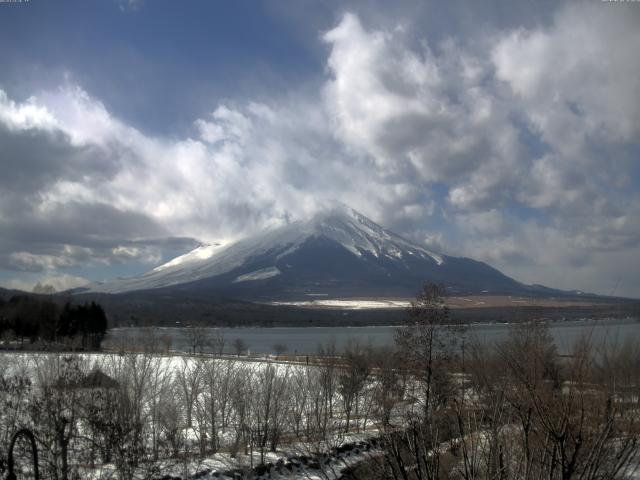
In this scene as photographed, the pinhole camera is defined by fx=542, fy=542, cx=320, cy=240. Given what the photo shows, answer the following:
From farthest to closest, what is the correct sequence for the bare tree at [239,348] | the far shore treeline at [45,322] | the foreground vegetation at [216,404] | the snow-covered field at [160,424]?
1. the bare tree at [239,348]
2. the far shore treeline at [45,322]
3. the snow-covered field at [160,424]
4. the foreground vegetation at [216,404]

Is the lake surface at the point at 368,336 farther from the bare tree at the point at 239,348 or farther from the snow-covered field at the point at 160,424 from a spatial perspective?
the snow-covered field at the point at 160,424

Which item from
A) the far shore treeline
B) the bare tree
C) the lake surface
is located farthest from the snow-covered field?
the far shore treeline

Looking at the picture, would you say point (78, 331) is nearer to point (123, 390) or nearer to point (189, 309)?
point (123, 390)

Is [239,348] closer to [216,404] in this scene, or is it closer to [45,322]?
[45,322]

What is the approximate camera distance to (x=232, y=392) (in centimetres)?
3070

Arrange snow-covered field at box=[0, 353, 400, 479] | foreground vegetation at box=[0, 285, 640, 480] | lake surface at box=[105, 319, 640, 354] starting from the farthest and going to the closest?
1. snow-covered field at box=[0, 353, 400, 479]
2. foreground vegetation at box=[0, 285, 640, 480]
3. lake surface at box=[105, 319, 640, 354]

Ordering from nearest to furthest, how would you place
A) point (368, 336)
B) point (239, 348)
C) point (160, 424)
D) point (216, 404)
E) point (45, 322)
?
1. point (160, 424)
2. point (216, 404)
3. point (45, 322)
4. point (239, 348)
5. point (368, 336)

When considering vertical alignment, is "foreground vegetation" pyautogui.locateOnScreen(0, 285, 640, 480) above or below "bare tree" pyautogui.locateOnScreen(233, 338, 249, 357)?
above

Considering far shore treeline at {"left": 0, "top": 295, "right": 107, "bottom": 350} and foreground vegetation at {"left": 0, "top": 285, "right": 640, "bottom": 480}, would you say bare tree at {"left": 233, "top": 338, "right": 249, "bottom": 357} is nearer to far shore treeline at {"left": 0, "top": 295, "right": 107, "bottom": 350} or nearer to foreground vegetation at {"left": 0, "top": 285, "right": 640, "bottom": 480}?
far shore treeline at {"left": 0, "top": 295, "right": 107, "bottom": 350}

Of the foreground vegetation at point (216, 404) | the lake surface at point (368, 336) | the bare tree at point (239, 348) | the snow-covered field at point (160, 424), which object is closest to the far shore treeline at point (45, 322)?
the lake surface at point (368, 336)

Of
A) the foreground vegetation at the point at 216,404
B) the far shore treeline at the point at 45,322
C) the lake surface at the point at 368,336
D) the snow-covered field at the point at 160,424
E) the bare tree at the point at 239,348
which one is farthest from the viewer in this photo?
the bare tree at the point at 239,348

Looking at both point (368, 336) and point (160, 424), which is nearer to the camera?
point (160, 424)

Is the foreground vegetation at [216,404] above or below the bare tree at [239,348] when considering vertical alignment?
above

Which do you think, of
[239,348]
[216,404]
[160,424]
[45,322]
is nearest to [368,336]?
[239,348]
